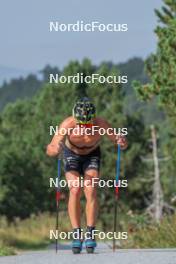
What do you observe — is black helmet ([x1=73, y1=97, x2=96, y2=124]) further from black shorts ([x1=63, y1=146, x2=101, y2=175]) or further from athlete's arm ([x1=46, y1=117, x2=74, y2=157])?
black shorts ([x1=63, y1=146, x2=101, y2=175])

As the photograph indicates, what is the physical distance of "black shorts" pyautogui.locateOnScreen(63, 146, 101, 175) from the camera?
13.1 metres

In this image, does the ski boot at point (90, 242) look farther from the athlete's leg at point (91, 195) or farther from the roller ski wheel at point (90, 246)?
the athlete's leg at point (91, 195)

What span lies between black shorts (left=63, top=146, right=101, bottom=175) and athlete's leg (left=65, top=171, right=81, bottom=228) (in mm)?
74

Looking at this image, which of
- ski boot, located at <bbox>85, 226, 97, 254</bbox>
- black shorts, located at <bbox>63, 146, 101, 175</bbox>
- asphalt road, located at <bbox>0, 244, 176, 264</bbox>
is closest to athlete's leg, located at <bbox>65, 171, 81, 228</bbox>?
black shorts, located at <bbox>63, 146, 101, 175</bbox>

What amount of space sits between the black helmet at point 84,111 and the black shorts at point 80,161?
19.7 inches

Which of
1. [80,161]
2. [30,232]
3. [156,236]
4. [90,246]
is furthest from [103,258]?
[30,232]

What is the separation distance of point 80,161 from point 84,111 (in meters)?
0.69

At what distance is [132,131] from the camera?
217ft

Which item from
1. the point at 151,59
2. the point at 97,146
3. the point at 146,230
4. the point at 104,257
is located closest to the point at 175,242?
the point at 146,230

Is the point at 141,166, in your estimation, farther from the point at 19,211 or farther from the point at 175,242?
the point at 175,242

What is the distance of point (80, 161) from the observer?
13.2 meters

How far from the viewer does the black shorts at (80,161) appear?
13.1 m

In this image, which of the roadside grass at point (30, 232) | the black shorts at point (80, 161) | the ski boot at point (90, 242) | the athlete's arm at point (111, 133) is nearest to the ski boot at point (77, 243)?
the ski boot at point (90, 242)

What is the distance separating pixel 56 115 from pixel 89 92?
7.92 ft
